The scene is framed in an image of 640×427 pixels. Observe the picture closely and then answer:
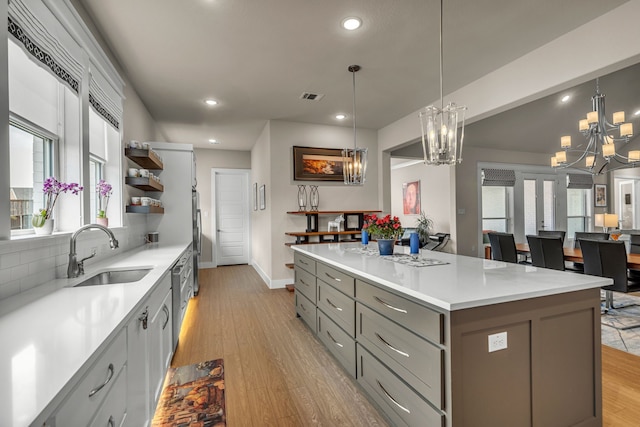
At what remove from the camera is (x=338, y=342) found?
2.40 meters

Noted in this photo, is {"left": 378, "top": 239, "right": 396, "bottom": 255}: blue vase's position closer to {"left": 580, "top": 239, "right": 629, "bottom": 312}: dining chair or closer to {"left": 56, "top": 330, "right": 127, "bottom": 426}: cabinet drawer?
{"left": 56, "top": 330, "right": 127, "bottom": 426}: cabinet drawer

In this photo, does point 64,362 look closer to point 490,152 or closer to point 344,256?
point 344,256

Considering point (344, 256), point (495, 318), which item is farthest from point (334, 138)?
point (495, 318)

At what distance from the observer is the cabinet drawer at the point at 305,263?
9.80ft

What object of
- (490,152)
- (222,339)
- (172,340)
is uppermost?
(490,152)

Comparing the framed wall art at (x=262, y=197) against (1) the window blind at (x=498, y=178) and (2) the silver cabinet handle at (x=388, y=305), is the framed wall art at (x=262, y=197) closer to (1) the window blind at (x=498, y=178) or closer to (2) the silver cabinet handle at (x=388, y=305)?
(2) the silver cabinet handle at (x=388, y=305)

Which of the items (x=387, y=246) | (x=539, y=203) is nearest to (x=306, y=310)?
(x=387, y=246)

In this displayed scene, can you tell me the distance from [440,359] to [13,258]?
81.9 inches

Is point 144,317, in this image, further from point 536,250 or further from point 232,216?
point 232,216

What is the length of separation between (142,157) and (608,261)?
5245mm

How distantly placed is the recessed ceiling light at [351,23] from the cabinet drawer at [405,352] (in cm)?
225

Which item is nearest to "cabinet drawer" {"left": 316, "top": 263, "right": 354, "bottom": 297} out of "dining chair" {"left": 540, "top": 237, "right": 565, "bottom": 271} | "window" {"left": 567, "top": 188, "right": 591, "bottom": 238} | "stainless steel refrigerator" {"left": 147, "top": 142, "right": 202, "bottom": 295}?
"stainless steel refrigerator" {"left": 147, "top": 142, "right": 202, "bottom": 295}

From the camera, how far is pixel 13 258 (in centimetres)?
147

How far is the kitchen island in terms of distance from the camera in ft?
4.45
